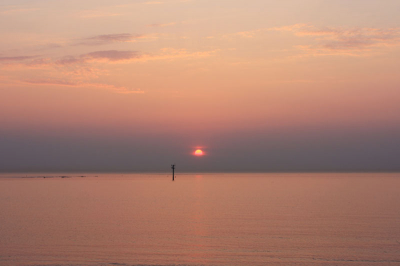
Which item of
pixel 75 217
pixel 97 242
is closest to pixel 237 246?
pixel 97 242

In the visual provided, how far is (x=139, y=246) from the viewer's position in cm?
2848

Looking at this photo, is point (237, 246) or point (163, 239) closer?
point (237, 246)

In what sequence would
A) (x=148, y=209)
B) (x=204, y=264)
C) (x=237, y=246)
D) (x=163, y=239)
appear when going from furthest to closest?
(x=148, y=209)
(x=163, y=239)
(x=237, y=246)
(x=204, y=264)

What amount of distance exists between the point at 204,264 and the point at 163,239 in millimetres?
7807

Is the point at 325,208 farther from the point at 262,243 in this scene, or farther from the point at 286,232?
the point at 262,243

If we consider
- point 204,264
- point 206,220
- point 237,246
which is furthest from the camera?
point 206,220

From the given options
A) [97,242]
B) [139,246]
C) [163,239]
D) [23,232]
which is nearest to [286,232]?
[163,239]

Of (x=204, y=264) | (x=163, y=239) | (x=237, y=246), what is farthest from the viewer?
(x=163, y=239)

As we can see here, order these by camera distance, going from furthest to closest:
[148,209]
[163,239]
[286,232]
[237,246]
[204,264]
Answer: [148,209]
[286,232]
[163,239]
[237,246]
[204,264]

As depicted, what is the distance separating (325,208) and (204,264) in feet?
103

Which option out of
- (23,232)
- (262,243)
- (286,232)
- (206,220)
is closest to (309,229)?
(286,232)

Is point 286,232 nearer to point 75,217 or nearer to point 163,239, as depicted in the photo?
point 163,239

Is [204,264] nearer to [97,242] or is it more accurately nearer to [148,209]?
[97,242]

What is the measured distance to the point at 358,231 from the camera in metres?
34.2
